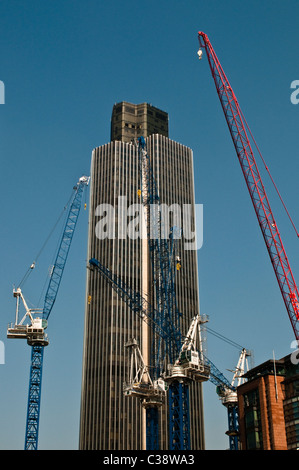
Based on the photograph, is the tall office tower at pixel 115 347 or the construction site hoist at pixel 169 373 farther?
the tall office tower at pixel 115 347

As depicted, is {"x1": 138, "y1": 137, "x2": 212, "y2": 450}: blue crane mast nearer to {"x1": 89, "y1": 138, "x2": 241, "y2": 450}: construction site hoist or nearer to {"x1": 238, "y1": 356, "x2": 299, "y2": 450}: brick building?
{"x1": 89, "y1": 138, "x2": 241, "y2": 450}: construction site hoist

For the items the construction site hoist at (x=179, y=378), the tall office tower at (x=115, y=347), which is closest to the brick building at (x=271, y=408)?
the construction site hoist at (x=179, y=378)

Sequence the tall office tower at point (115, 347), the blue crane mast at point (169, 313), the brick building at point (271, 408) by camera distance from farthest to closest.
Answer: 1. the tall office tower at point (115, 347)
2. the blue crane mast at point (169, 313)
3. the brick building at point (271, 408)

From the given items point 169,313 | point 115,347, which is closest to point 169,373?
point 169,313

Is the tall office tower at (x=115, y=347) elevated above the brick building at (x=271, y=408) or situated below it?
above

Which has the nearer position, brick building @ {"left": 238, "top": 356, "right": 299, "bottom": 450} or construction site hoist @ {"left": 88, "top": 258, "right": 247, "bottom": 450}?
brick building @ {"left": 238, "top": 356, "right": 299, "bottom": 450}

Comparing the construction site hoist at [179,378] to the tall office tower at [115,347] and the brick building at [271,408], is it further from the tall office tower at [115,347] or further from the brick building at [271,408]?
the tall office tower at [115,347]

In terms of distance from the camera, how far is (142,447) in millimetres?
171500

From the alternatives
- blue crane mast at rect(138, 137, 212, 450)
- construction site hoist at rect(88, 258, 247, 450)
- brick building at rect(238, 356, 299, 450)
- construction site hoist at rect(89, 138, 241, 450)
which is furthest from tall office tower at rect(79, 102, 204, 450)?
brick building at rect(238, 356, 299, 450)

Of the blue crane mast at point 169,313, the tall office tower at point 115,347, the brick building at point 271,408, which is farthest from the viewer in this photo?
the tall office tower at point 115,347

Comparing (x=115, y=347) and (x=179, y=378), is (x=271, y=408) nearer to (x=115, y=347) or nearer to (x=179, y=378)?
(x=179, y=378)

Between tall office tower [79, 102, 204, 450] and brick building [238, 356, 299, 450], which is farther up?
tall office tower [79, 102, 204, 450]
